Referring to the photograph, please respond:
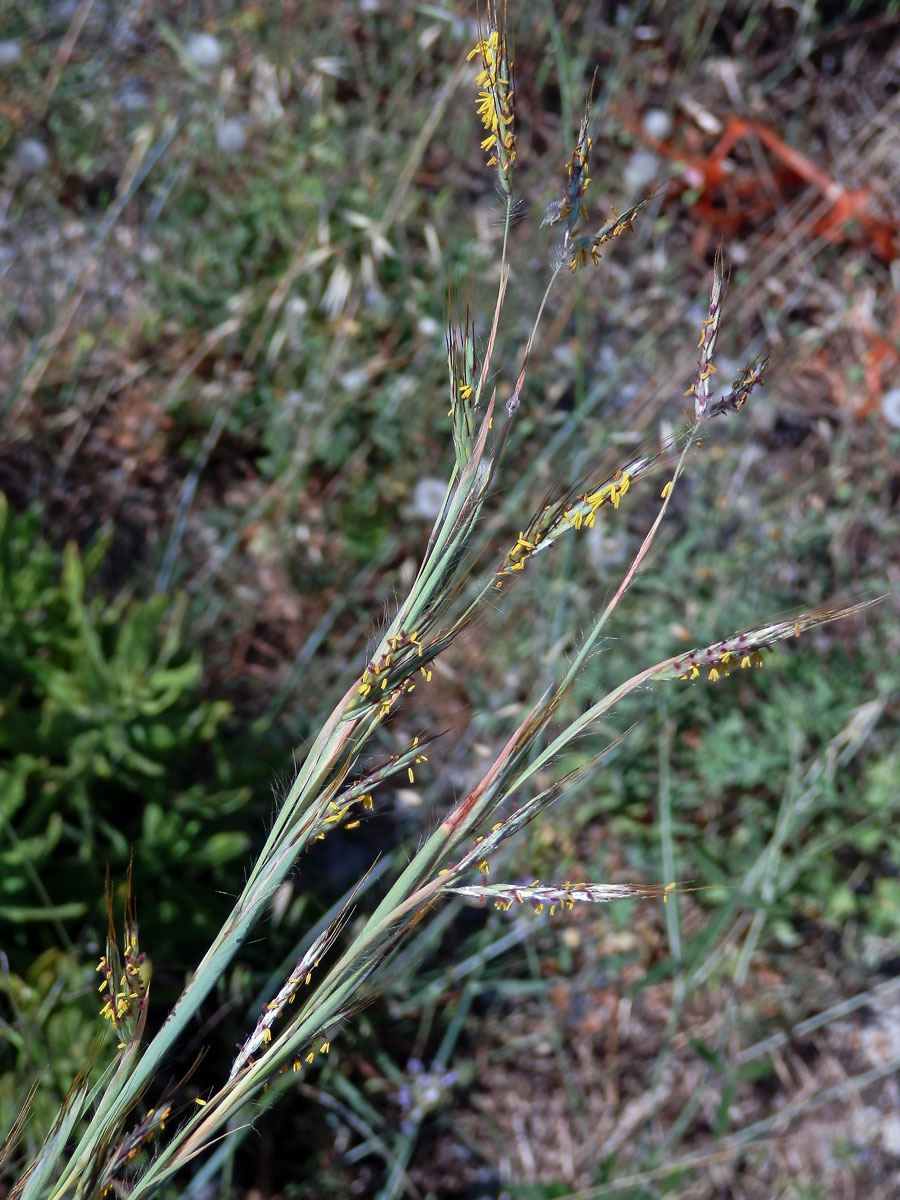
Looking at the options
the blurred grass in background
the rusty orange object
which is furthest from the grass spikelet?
the rusty orange object

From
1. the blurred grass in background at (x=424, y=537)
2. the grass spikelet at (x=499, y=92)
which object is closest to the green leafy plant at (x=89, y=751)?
the blurred grass in background at (x=424, y=537)

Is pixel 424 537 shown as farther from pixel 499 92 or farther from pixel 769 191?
pixel 499 92

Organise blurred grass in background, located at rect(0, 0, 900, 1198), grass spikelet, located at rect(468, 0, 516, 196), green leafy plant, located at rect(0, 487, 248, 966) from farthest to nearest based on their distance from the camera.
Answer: blurred grass in background, located at rect(0, 0, 900, 1198) < green leafy plant, located at rect(0, 487, 248, 966) < grass spikelet, located at rect(468, 0, 516, 196)

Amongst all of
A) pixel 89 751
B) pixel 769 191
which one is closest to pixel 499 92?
pixel 89 751

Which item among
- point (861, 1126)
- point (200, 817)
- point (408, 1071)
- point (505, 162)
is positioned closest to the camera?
point (505, 162)

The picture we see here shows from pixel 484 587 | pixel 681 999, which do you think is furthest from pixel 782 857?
pixel 484 587

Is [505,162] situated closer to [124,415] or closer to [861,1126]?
[124,415]

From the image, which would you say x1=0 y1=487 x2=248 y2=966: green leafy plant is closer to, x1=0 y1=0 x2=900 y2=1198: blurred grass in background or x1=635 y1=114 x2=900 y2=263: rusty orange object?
x1=0 y1=0 x2=900 y2=1198: blurred grass in background

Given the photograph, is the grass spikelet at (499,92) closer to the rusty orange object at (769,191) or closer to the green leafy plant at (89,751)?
the green leafy plant at (89,751)
